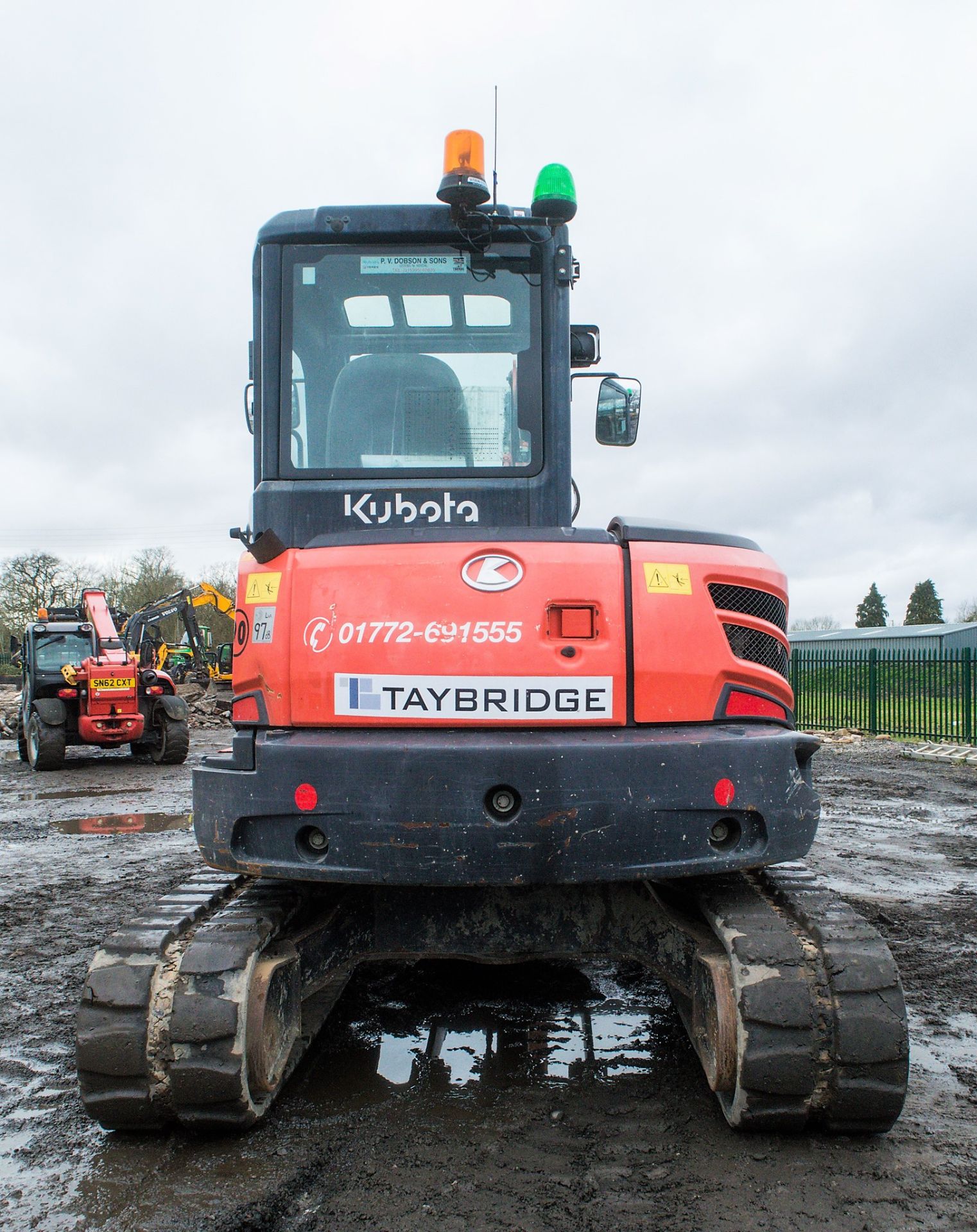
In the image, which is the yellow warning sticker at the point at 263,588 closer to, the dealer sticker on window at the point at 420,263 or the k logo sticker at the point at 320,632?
the k logo sticker at the point at 320,632

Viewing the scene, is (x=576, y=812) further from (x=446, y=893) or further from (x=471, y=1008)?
(x=471, y=1008)

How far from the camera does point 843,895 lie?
662cm

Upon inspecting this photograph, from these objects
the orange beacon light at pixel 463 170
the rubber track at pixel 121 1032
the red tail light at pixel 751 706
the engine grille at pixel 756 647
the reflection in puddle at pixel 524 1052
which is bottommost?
the reflection in puddle at pixel 524 1052

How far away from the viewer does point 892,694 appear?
19219 millimetres

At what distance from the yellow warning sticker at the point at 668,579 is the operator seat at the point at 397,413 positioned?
84 centimetres

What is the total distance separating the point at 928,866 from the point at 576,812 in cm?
569

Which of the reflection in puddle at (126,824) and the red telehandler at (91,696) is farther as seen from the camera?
the red telehandler at (91,696)

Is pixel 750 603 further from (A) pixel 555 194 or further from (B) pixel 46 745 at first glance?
(B) pixel 46 745

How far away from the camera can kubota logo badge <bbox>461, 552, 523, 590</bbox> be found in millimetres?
3275

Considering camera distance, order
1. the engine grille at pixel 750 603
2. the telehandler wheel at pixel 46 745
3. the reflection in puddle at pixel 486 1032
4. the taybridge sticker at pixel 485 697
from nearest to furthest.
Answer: the taybridge sticker at pixel 485 697
the engine grille at pixel 750 603
the reflection in puddle at pixel 486 1032
the telehandler wheel at pixel 46 745

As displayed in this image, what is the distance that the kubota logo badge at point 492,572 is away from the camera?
3275 mm

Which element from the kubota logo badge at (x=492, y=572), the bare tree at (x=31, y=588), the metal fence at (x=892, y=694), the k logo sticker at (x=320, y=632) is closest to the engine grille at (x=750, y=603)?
the kubota logo badge at (x=492, y=572)

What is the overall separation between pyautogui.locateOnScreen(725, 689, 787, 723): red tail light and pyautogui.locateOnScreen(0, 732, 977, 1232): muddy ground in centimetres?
130

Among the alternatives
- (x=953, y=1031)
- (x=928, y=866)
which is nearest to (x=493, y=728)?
(x=953, y=1031)
